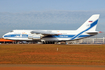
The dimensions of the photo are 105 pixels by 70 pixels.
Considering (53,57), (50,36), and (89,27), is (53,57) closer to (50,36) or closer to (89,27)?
(50,36)

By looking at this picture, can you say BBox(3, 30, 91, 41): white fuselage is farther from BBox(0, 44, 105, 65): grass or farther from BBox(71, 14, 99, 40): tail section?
BBox(0, 44, 105, 65): grass

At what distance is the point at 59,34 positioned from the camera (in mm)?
54906

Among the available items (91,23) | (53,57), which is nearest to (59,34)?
(91,23)

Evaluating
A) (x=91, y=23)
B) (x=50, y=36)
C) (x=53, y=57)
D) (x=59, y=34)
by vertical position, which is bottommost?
(x=53, y=57)

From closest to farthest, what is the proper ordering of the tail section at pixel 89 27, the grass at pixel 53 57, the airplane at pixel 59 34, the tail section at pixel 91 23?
the grass at pixel 53 57
the airplane at pixel 59 34
the tail section at pixel 89 27
the tail section at pixel 91 23

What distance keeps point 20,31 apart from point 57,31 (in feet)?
39.5

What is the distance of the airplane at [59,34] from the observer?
179ft

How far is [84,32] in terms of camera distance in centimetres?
5503

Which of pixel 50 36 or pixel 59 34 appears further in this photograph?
pixel 50 36

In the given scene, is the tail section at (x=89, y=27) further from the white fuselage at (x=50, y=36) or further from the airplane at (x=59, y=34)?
the white fuselage at (x=50, y=36)

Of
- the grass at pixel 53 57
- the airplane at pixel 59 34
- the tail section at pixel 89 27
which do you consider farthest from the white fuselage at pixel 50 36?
the grass at pixel 53 57

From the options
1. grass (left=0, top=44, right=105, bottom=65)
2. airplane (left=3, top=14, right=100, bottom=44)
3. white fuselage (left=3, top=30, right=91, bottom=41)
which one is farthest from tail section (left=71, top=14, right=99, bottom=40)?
grass (left=0, top=44, right=105, bottom=65)

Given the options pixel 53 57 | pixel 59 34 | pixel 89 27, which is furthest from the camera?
pixel 89 27

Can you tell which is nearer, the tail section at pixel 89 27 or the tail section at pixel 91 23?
the tail section at pixel 89 27
